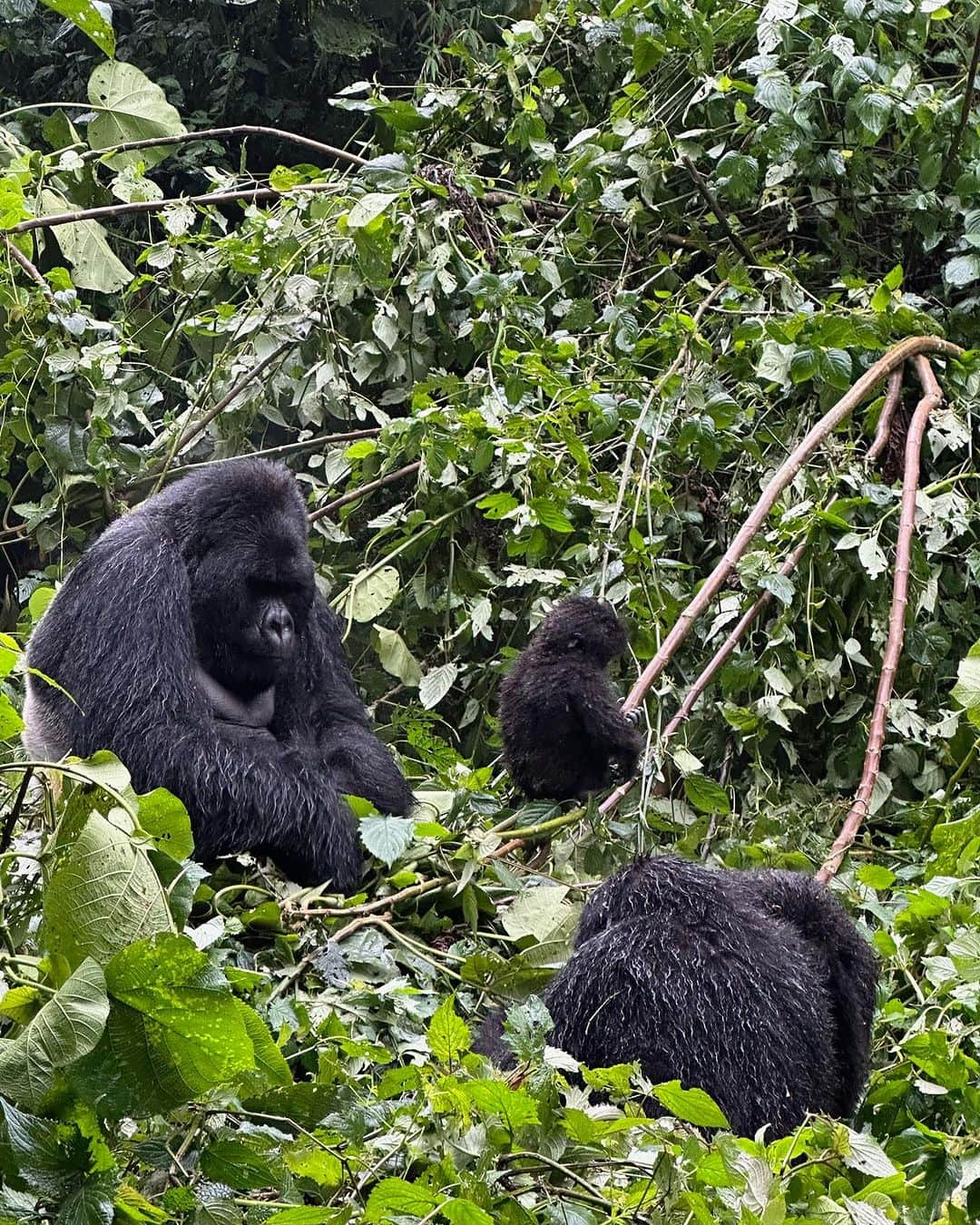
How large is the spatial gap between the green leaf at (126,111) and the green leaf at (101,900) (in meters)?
3.94

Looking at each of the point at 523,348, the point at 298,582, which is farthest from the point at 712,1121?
the point at 523,348

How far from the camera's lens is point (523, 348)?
484cm

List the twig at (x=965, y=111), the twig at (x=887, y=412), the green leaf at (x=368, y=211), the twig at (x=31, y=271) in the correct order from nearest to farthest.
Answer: the twig at (x=887, y=412) < the twig at (x=965, y=111) < the green leaf at (x=368, y=211) < the twig at (x=31, y=271)

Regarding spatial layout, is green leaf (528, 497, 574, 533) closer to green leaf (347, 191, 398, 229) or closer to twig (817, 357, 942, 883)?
twig (817, 357, 942, 883)

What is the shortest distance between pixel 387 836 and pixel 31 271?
2472 mm

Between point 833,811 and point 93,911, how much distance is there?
8.49ft

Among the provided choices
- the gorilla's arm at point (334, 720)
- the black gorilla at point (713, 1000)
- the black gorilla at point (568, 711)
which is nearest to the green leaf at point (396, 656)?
the gorilla's arm at point (334, 720)

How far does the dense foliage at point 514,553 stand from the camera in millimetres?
1839

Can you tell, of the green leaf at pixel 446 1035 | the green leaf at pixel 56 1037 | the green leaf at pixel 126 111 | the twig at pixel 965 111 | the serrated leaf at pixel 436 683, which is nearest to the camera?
the green leaf at pixel 56 1037

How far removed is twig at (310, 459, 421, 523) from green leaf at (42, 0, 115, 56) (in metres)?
1.81

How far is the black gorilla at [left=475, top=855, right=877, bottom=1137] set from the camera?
8.30 ft

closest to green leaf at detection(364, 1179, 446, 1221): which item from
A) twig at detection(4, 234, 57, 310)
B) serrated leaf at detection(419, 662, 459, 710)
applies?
serrated leaf at detection(419, 662, 459, 710)

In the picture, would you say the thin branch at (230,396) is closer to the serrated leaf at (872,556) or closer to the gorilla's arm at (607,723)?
the serrated leaf at (872,556)

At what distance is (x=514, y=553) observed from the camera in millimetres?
3988
